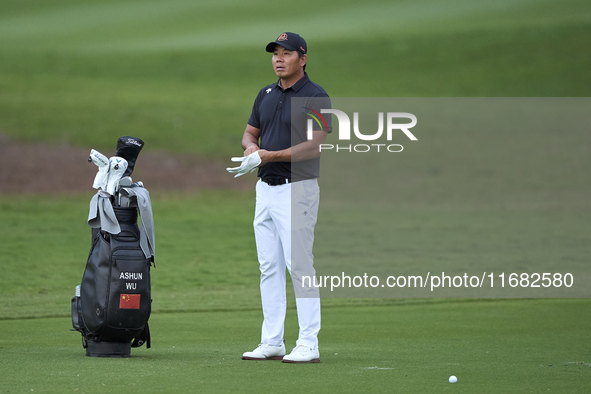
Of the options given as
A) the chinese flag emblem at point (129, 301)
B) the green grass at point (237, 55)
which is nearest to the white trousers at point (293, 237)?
the chinese flag emblem at point (129, 301)

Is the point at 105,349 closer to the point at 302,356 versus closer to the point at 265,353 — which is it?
the point at 265,353

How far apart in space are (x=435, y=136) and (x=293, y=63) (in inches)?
849

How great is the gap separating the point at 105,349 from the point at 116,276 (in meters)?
0.43

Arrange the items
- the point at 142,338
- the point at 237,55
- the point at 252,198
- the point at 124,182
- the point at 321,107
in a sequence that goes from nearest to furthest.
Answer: the point at 321,107 → the point at 124,182 → the point at 142,338 → the point at 252,198 → the point at 237,55

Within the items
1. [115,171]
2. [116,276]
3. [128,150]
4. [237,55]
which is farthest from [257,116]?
[237,55]

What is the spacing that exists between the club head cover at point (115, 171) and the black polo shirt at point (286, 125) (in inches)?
30.6

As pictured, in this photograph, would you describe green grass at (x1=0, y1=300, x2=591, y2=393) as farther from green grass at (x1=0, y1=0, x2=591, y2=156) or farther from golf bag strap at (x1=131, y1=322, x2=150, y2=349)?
green grass at (x1=0, y1=0, x2=591, y2=156)

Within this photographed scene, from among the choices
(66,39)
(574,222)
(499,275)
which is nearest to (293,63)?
(499,275)

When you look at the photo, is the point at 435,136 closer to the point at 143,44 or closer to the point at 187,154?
the point at 187,154

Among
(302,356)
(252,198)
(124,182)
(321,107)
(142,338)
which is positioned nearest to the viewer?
(302,356)

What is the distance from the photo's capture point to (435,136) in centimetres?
2644

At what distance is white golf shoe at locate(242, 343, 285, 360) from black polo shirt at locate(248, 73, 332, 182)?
3.15ft

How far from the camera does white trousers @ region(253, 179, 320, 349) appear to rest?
514 centimetres

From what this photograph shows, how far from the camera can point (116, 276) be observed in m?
5.17
